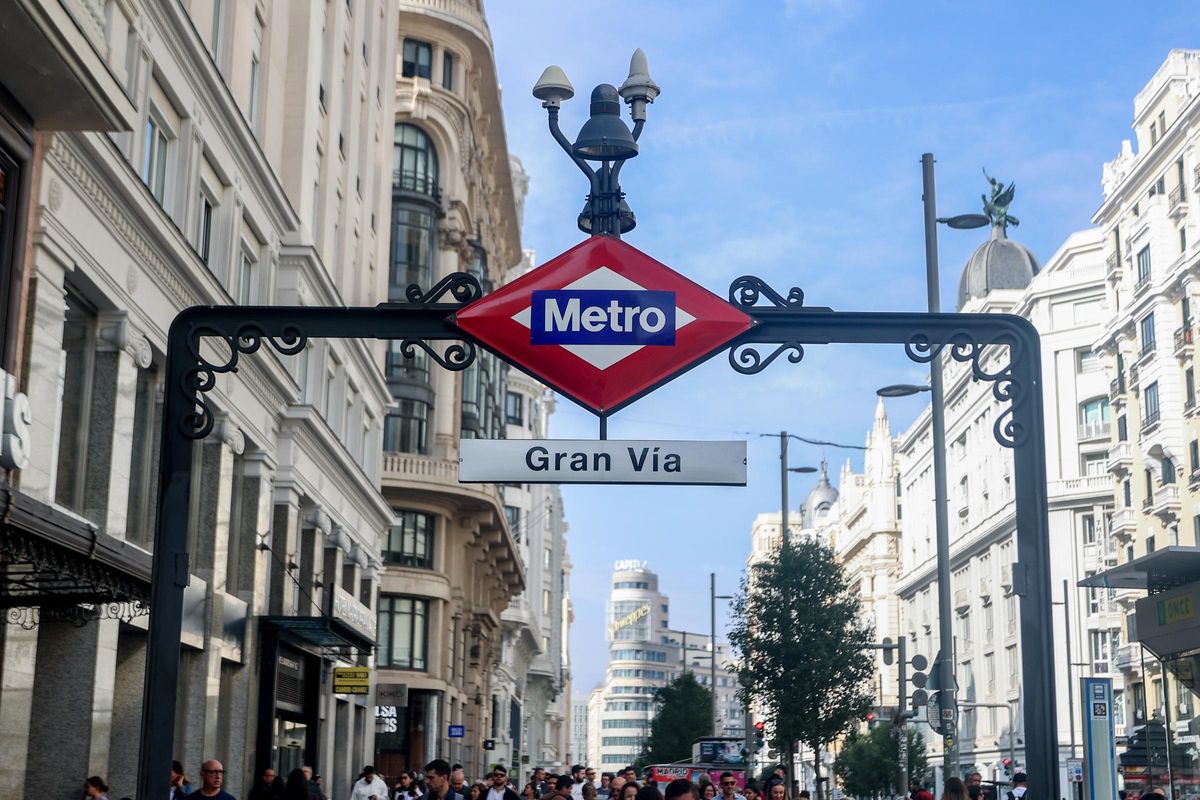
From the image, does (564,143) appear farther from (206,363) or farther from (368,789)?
(368,789)

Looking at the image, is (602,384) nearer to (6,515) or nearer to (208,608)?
(6,515)

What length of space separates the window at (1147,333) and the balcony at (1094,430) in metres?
20.4

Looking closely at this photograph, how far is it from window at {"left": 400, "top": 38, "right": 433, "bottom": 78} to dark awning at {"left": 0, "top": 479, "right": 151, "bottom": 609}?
127 ft

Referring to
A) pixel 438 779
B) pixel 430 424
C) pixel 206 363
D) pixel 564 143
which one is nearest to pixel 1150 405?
pixel 430 424

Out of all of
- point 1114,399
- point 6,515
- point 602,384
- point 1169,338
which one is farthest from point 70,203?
point 1114,399

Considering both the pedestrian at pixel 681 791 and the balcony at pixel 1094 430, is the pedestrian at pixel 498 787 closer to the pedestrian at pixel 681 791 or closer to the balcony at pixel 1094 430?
the pedestrian at pixel 681 791

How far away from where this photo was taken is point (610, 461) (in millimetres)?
7352

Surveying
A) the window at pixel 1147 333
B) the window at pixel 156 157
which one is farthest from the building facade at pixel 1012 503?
the window at pixel 156 157

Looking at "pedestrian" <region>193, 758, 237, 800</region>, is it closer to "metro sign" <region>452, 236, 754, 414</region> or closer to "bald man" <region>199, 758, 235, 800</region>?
"bald man" <region>199, 758, 235, 800</region>

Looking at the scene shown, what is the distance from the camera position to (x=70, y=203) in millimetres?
18250

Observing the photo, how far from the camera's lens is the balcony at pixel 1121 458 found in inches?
2638

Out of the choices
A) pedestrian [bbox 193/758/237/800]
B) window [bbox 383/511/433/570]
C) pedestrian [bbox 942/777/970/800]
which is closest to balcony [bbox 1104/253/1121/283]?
window [bbox 383/511/433/570]

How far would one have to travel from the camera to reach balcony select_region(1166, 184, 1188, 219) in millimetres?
61156

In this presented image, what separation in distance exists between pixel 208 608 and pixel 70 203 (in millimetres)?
9729
